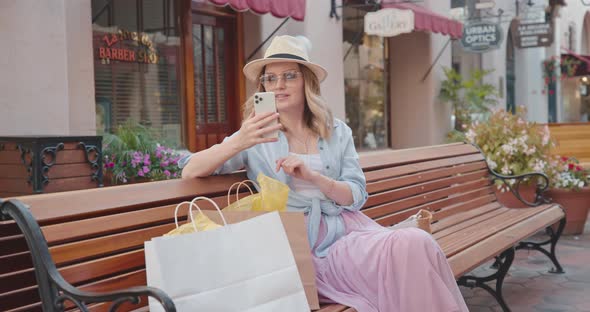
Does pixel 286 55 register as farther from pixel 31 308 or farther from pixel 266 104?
pixel 31 308

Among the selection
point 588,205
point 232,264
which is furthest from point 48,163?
point 588,205

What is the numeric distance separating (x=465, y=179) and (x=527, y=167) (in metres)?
1.42

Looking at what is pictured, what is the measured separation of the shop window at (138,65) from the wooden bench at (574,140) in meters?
6.63

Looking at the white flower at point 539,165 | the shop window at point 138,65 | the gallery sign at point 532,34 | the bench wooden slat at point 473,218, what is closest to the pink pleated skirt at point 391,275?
the bench wooden slat at point 473,218

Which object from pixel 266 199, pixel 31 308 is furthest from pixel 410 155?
pixel 31 308

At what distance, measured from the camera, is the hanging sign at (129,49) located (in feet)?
26.3

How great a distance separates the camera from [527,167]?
7.21 metres

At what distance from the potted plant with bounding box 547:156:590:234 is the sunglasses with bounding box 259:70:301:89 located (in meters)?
4.72

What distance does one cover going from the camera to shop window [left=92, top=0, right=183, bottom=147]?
8.01 m

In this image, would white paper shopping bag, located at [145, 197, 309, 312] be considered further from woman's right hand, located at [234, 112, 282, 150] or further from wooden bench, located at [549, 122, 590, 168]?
wooden bench, located at [549, 122, 590, 168]

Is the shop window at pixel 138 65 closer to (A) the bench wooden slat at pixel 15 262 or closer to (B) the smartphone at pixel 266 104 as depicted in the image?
(B) the smartphone at pixel 266 104

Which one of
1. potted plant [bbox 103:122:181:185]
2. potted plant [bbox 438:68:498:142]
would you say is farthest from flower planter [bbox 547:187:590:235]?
potted plant [bbox 438:68:498:142]

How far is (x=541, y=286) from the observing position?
17.7 ft

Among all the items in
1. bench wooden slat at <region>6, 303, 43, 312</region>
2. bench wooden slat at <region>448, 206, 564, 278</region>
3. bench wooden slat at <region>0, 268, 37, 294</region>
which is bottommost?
bench wooden slat at <region>448, 206, 564, 278</region>
